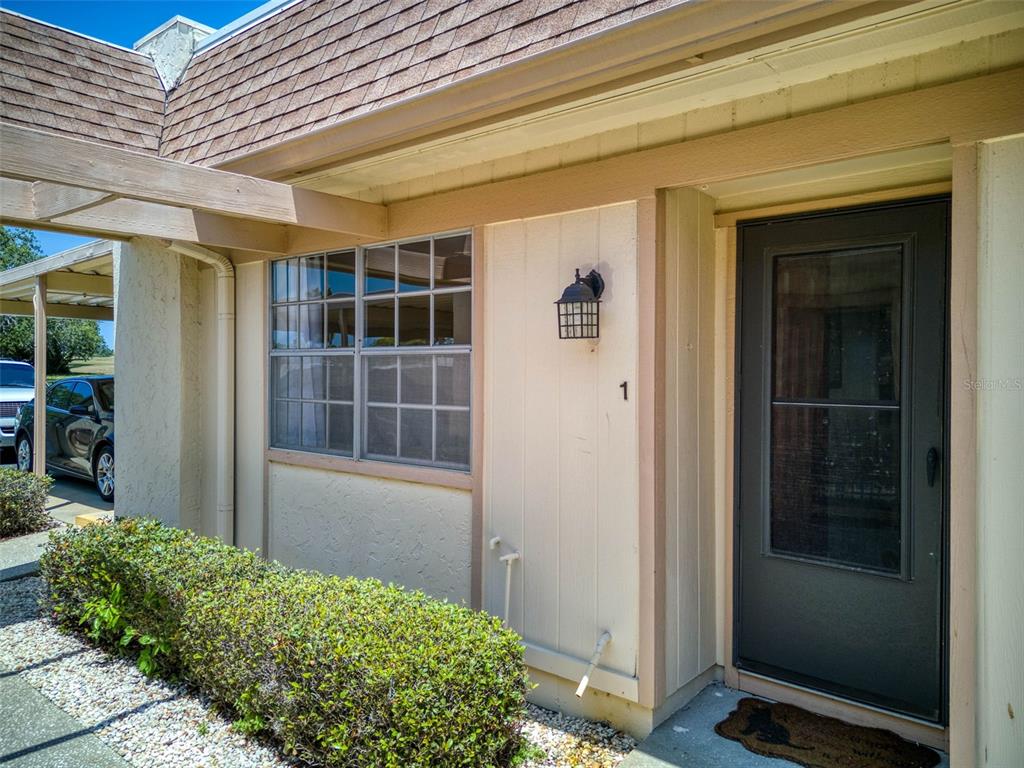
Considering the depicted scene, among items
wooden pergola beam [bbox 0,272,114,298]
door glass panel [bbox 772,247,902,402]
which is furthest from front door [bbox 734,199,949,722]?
wooden pergola beam [bbox 0,272,114,298]

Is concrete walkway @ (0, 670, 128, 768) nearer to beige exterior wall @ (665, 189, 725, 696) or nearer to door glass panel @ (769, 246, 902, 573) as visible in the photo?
beige exterior wall @ (665, 189, 725, 696)

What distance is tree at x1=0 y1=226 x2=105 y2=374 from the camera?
72.0ft

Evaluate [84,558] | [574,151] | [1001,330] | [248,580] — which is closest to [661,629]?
[1001,330]

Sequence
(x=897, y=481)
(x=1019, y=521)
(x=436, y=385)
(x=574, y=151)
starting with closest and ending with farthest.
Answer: (x=1019, y=521) → (x=897, y=481) → (x=574, y=151) → (x=436, y=385)

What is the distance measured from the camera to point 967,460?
228 cm

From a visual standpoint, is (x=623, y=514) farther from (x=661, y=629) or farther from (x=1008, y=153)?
(x=1008, y=153)

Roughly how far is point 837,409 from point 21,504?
7.16m

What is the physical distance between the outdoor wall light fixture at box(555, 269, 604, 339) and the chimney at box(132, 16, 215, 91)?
445 centimetres

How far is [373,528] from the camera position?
427 cm

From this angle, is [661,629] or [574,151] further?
[574,151]

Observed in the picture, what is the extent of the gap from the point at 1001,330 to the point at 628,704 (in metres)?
2.13

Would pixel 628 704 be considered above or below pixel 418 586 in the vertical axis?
below

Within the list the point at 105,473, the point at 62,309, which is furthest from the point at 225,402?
the point at 62,309

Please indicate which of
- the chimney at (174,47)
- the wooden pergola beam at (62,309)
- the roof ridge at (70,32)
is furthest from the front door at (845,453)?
the wooden pergola beam at (62,309)
